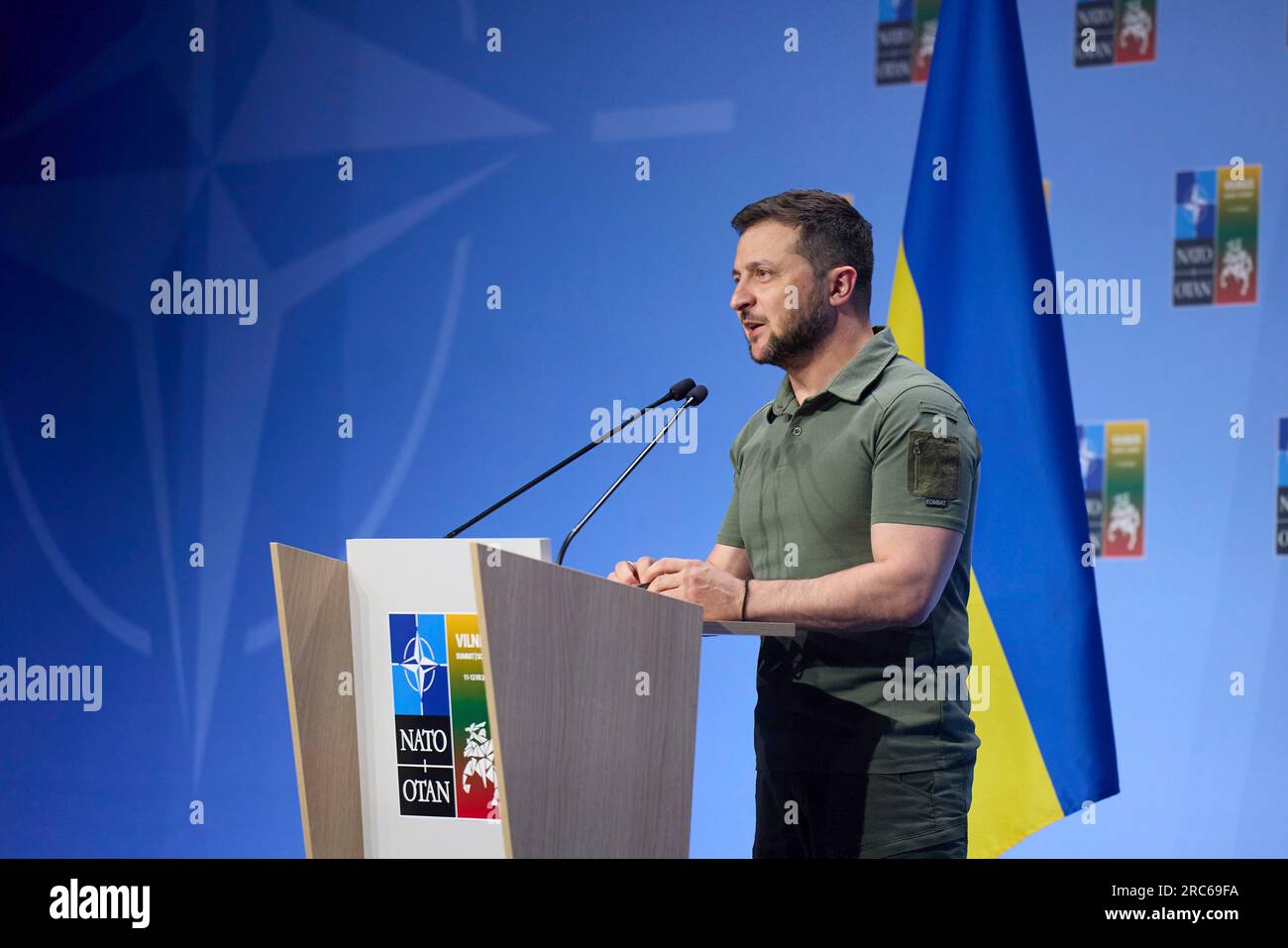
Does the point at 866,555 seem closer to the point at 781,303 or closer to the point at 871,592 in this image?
the point at 871,592

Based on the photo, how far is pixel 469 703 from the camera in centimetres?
170

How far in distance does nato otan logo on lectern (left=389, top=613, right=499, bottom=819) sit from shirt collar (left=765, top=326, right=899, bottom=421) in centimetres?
85

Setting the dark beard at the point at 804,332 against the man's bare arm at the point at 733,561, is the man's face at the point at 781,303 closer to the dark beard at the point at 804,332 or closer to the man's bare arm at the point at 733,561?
the dark beard at the point at 804,332

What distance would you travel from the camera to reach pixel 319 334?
4074 mm

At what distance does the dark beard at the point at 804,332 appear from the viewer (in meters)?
2.28

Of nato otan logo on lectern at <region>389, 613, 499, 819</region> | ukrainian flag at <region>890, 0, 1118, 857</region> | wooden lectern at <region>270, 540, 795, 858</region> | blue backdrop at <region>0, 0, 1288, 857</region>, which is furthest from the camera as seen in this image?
blue backdrop at <region>0, 0, 1288, 857</region>

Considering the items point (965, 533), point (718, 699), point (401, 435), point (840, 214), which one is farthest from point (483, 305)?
point (965, 533)

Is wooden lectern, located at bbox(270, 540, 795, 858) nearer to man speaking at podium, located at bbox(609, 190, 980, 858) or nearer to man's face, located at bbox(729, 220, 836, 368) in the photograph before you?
man speaking at podium, located at bbox(609, 190, 980, 858)

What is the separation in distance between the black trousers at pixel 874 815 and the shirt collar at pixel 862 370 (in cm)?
65

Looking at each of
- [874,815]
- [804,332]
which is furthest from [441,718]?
[804,332]

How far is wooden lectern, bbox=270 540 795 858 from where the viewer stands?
5.19 feet

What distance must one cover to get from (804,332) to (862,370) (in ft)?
0.42

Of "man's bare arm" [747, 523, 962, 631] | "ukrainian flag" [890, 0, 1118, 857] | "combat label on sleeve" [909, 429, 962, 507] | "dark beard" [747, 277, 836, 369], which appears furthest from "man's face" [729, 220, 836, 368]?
"ukrainian flag" [890, 0, 1118, 857]
